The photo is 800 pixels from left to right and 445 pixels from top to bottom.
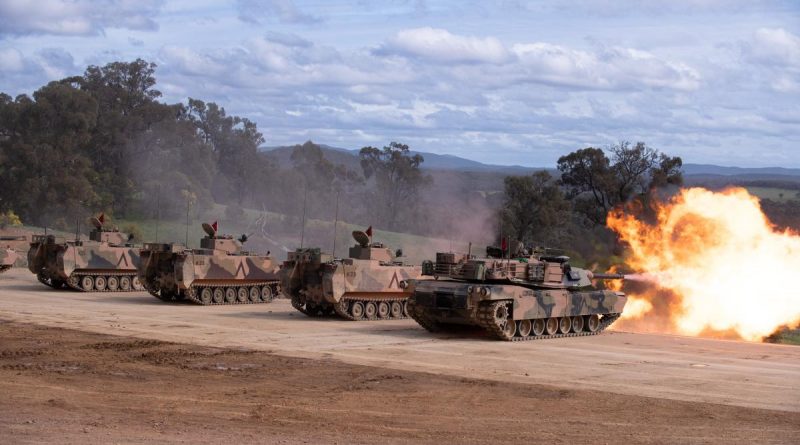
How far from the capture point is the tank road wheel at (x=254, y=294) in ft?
120

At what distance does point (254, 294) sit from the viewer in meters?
36.6

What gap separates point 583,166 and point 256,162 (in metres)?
33.7

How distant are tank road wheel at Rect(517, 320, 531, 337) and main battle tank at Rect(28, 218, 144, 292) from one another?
743 inches

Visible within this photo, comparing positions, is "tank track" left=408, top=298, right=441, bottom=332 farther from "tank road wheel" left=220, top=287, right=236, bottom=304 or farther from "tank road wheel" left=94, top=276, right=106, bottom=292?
"tank road wheel" left=94, top=276, right=106, bottom=292

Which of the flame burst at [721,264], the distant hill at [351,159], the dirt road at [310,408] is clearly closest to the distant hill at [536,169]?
the distant hill at [351,159]

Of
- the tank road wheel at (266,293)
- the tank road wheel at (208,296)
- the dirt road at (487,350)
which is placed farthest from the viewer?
the tank road wheel at (266,293)

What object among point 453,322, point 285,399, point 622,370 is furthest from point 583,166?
point 285,399

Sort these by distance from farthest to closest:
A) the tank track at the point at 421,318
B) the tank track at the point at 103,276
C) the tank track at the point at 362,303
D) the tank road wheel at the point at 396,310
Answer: the tank track at the point at 103,276 < the tank road wheel at the point at 396,310 < the tank track at the point at 362,303 < the tank track at the point at 421,318

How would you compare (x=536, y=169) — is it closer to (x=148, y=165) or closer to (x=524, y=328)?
(x=148, y=165)

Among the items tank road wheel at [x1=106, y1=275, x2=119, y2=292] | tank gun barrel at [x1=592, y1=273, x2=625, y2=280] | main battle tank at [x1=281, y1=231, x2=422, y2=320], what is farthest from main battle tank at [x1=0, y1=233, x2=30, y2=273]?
tank gun barrel at [x1=592, y1=273, x2=625, y2=280]

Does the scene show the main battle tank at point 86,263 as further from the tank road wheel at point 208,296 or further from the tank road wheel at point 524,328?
the tank road wheel at point 524,328

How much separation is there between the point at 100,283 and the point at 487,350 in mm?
20847

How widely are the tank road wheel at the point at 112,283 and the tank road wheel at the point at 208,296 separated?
→ 643 centimetres

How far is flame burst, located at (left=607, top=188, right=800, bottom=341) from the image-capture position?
30.8 meters
